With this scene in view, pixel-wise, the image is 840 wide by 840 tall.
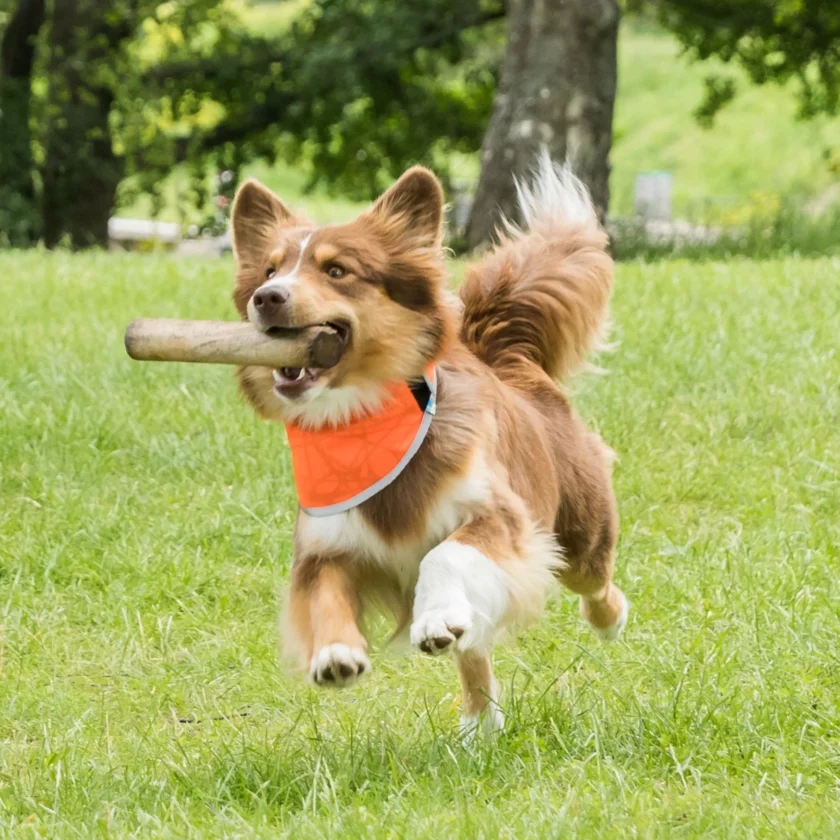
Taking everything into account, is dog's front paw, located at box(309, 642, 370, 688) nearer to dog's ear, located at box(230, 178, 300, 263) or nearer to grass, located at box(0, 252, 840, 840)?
grass, located at box(0, 252, 840, 840)

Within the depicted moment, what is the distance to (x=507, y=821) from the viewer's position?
341 centimetres

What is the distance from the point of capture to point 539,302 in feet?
15.8

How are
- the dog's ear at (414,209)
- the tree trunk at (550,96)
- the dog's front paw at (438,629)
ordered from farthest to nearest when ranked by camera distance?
the tree trunk at (550,96)
the dog's ear at (414,209)
the dog's front paw at (438,629)

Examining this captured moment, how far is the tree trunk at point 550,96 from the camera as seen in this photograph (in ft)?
40.4

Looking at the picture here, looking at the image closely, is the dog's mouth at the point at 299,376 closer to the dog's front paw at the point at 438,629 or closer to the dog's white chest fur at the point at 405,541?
the dog's white chest fur at the point at 405,541

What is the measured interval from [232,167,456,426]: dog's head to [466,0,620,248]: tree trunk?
8037 millimetres

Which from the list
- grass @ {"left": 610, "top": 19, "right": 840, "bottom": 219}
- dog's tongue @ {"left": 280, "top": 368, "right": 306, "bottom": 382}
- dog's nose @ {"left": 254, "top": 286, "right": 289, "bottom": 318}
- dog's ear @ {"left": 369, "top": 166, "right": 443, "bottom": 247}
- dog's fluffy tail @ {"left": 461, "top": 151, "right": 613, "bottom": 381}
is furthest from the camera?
grass @ {"left": 610, "top": 19, "right": 840, "bottom": 219}

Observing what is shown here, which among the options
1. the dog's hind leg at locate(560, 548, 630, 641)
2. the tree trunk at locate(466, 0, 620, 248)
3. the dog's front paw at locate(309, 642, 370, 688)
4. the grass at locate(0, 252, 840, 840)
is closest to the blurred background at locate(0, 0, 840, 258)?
the tree trunk at locate(466, 0, 620, 248)

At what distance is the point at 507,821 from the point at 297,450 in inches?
51.9

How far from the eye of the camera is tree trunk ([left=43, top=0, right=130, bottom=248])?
55.0 feet

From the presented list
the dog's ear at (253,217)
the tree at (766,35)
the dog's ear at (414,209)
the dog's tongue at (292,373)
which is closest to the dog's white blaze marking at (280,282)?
the dog's tongue at (292,373)

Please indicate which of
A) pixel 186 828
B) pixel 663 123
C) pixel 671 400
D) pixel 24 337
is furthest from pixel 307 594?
pixel 663 123

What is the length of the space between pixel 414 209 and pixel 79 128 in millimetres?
13658

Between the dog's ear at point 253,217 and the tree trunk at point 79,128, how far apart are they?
496 inches
